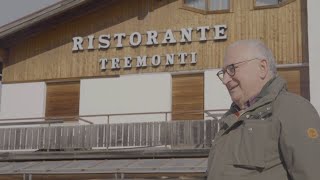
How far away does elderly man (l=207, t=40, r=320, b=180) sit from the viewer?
9.23 feet

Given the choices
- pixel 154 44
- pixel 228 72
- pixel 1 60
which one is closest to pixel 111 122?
pixel 154 44

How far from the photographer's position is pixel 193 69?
18297 mm

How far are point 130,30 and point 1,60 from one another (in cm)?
444

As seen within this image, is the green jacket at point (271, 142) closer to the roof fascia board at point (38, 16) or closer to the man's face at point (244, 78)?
the man's face at point (244, 78)

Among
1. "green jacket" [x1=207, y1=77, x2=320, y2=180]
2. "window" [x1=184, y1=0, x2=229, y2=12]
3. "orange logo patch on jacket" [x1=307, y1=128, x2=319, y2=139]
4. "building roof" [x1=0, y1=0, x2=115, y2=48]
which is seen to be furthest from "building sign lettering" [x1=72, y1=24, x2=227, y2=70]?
"orange logo patch on jacket" [x1=307, y1=128, x2=319, y2=139]

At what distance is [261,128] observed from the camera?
296cm

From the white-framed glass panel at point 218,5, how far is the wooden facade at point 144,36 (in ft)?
0.61

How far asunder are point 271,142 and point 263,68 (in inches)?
15.9

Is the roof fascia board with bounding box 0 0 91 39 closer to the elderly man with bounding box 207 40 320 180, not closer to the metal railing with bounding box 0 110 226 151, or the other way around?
the metal railing with bounding box 0 110 226 151

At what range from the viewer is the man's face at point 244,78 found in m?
3.14

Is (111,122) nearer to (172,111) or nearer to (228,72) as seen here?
(172,111)

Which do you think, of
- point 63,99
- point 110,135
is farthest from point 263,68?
point 63,99

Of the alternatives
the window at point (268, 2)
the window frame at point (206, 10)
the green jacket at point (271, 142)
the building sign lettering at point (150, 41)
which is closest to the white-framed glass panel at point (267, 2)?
the window at point (268, 2)

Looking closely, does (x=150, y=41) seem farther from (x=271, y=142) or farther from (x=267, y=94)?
(x=271, y=142)
